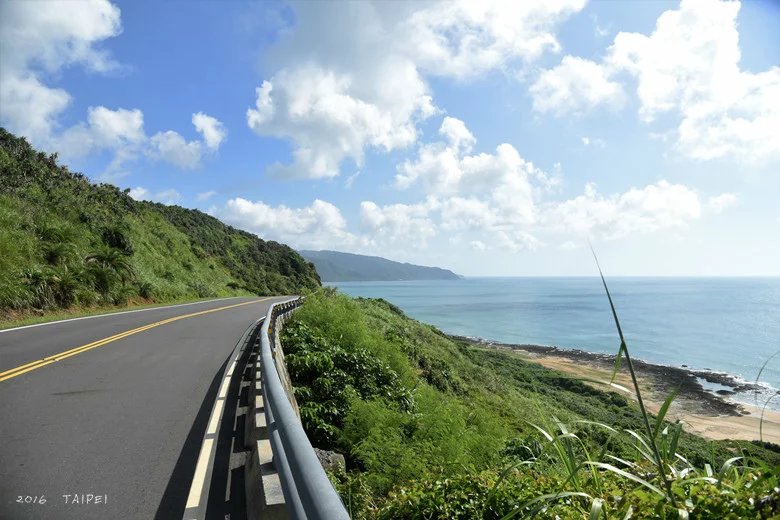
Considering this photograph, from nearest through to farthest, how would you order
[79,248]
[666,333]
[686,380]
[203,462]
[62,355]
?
[203,462]
[62,355]
[79,248]
[686,380]
[666,333]

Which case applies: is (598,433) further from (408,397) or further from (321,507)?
(321,507)

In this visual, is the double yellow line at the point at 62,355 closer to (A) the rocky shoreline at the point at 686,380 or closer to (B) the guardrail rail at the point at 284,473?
(B) the guardrail rail at the point at 284,473

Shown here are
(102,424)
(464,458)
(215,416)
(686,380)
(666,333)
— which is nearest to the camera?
(464,458)

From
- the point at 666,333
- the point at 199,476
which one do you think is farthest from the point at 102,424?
the point at 666,333

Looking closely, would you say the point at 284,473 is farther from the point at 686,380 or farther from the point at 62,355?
the point at 686,380

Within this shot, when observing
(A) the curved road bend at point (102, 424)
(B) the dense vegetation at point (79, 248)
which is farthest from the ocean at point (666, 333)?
(B) the dense vegetation at point (79, 248)

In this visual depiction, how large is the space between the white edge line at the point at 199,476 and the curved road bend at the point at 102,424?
0.21 ft

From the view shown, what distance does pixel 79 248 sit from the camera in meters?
25.0

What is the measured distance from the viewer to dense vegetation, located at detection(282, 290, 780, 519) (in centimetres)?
246

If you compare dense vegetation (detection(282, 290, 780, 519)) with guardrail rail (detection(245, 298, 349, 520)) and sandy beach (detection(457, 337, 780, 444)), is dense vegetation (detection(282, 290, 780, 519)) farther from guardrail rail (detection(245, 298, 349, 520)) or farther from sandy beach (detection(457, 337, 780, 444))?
sandy beach (detection(457, 337, 780, 444))

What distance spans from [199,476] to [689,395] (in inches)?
1920

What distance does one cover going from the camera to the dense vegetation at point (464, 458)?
2459 millimetres

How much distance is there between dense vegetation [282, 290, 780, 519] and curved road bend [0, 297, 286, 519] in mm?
1837

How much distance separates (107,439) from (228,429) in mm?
1355
